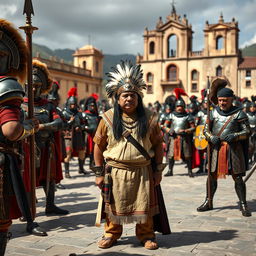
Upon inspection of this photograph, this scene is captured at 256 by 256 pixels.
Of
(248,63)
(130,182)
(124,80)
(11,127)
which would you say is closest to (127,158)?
(130,182)

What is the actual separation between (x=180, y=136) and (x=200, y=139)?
0.99 meters

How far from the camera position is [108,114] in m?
4.14

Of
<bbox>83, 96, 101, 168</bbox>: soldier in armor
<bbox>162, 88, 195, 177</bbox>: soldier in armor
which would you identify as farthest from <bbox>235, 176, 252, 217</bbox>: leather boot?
<bbox>83, 96, 101, 168</bbox>: soldier in armor

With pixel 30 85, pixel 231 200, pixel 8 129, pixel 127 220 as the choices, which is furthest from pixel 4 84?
pixel 231 200

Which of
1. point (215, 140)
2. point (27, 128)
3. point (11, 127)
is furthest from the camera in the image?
point (215, 140)

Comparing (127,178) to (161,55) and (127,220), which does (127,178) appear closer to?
(127,220)

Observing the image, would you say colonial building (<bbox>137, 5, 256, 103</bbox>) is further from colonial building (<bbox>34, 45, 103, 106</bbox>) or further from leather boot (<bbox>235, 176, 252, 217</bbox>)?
leather boot (<bbox>235, 176, 252, 217</bbox>)

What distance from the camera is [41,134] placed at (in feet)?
18.0

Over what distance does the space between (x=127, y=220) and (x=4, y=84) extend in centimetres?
197

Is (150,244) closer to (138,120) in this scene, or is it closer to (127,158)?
(127,158)

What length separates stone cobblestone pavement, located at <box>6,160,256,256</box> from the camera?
13.3 feet

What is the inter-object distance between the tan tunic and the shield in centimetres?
522

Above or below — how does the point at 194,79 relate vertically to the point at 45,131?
above

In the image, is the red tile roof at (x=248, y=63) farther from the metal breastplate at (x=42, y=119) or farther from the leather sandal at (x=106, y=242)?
the leather sandal at (x=106, y=242)
